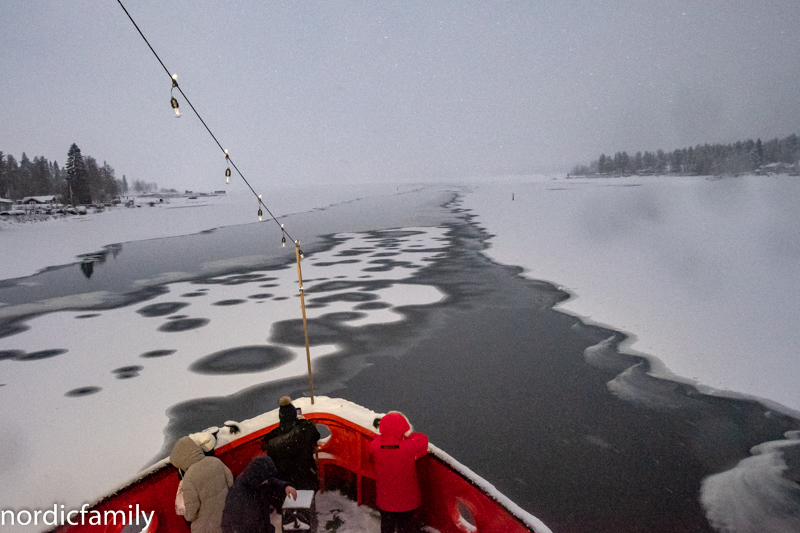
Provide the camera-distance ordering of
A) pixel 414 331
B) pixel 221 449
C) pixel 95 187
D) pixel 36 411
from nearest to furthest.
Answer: pixel 221 449
pixel 36 411
pixel 414 331
pixel 95 187

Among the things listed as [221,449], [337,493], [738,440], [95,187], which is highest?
[95,187]

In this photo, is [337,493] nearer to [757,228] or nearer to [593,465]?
[593,465]

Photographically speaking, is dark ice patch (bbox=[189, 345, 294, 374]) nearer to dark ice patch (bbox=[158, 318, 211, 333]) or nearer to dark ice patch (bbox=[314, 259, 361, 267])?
dark ice patch (bbox=[158, 318, 211, 333])

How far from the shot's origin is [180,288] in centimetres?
1745

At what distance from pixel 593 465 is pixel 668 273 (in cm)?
1406

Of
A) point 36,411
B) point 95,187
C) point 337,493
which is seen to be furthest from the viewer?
point 95,187

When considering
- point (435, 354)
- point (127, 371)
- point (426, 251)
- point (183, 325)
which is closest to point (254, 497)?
point (435, 354)

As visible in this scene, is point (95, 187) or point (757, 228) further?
point (95, 187)

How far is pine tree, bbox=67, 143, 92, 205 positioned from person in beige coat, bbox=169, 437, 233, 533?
79.7m

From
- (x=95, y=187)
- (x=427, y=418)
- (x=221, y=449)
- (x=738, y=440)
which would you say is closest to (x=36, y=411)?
(x=221, y=449)

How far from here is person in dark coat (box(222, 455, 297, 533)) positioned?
317 centimetres

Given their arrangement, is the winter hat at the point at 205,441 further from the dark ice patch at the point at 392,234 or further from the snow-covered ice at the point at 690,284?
the dark ice patch at the point at 392,234

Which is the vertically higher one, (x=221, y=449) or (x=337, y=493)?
(x=221, y=449)

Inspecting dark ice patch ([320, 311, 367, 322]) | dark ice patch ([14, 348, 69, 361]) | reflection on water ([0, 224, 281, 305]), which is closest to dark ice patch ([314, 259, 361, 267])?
reflection on water ([0, 224, 281, 305])
